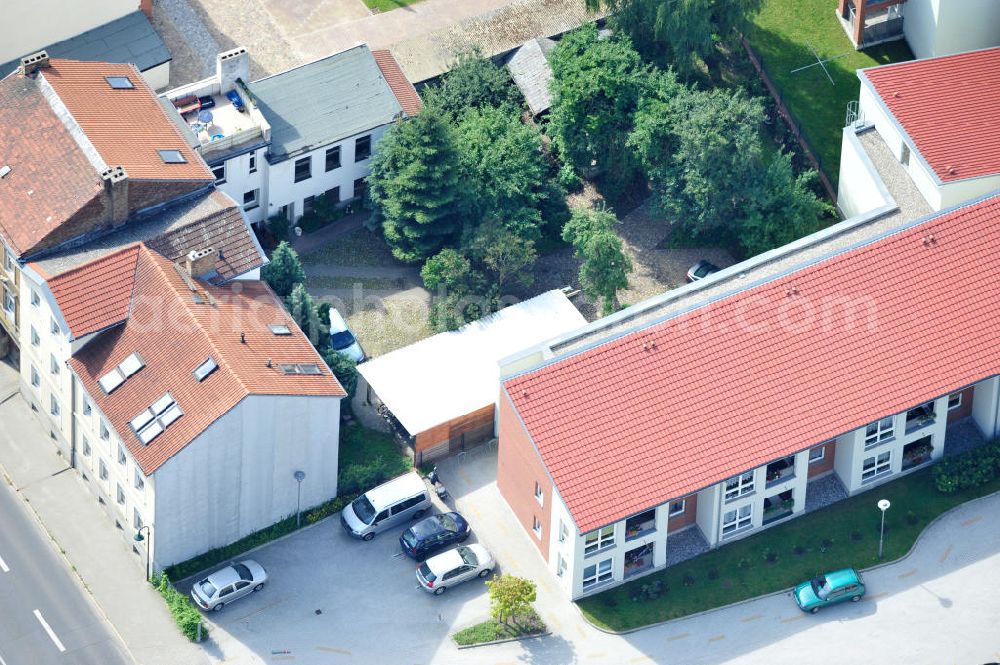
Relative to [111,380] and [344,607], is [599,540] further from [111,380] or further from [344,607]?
[111,380]

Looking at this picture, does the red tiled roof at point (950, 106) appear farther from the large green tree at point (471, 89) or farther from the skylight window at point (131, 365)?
the skylight window at point (131, 365)

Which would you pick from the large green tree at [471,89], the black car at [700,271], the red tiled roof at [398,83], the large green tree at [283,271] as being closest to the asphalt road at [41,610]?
the large green tree at [283,271]

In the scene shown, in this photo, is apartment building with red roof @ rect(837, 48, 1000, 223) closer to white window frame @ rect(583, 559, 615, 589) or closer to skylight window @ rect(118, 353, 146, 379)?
white window frame @ rect(583, 559, 615, 589)

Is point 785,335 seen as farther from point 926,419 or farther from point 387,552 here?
point 387,552

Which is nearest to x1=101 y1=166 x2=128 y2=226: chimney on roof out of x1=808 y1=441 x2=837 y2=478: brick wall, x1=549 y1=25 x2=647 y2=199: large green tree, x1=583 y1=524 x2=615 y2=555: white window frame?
x1=549 y1=25 x2=647 y2=199: large green tree

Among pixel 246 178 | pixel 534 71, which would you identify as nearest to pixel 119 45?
pixel 246 178
